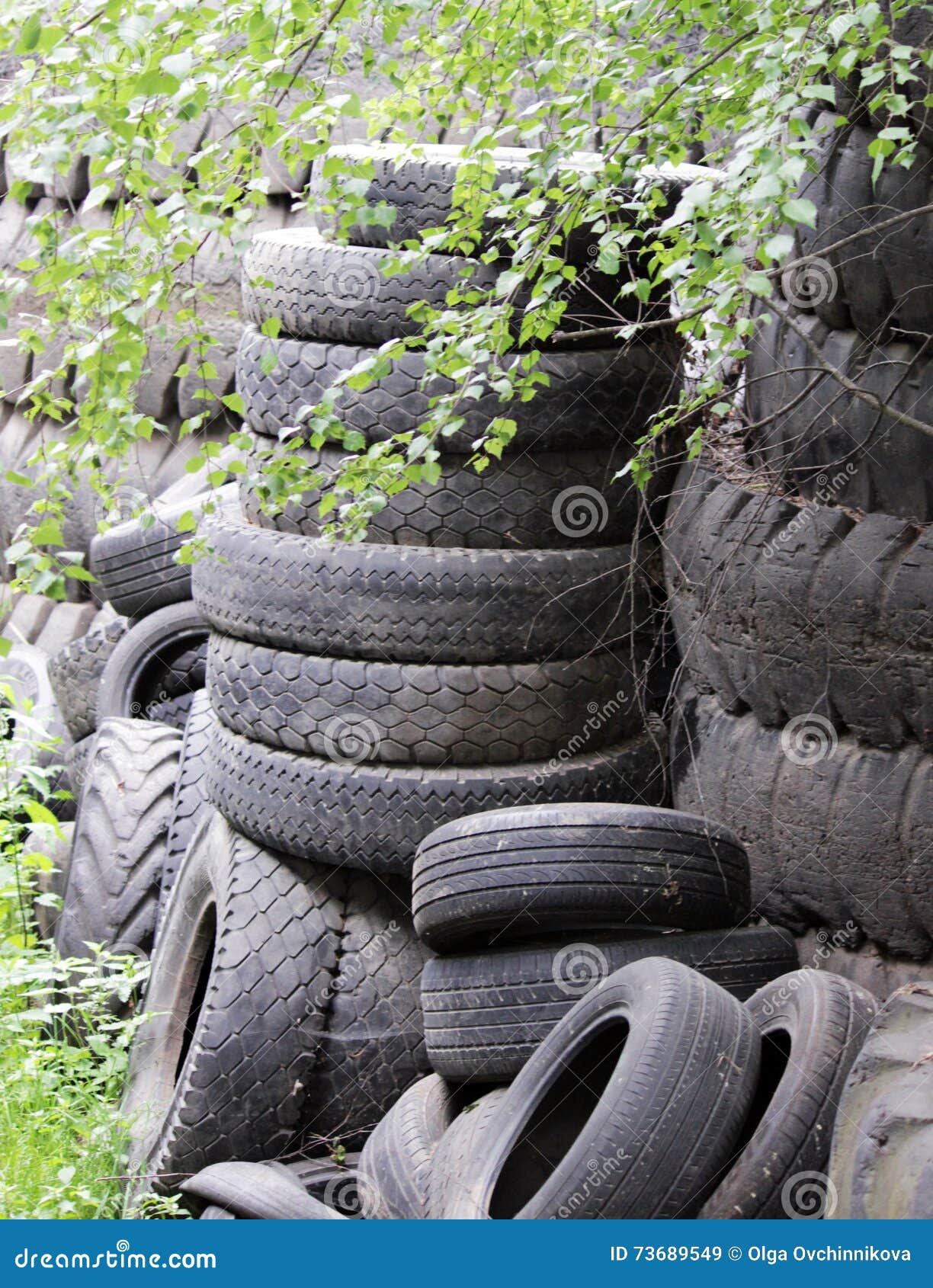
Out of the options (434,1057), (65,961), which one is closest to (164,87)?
(434,1057)

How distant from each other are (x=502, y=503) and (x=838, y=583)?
0.77 meters

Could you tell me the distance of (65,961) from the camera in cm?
327

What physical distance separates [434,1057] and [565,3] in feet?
A: 6.54

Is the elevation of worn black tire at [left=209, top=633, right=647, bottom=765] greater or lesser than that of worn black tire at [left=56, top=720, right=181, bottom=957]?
greater

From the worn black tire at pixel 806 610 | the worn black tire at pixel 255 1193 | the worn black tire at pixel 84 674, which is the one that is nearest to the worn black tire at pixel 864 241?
the worn black tire at pixel 806 610

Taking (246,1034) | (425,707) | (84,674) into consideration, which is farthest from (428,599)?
(84,674)

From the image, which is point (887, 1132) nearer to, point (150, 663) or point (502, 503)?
point (502, 503)

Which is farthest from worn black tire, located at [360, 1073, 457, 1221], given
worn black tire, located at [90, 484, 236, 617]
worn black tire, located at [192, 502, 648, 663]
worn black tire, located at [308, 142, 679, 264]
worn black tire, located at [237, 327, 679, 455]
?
worn black tire, located at [90, 484, 236, 617]

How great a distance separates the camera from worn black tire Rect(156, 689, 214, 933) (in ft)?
11.9

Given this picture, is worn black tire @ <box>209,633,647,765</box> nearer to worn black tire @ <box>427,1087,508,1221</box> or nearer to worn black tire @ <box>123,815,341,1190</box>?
worn black tire @ <box>123,815,341,1190</box>

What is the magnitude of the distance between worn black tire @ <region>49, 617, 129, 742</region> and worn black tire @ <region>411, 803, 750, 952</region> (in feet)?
8.09

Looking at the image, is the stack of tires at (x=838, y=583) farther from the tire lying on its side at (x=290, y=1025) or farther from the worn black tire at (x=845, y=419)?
the tire lying on its side at (x=290, y=1025)

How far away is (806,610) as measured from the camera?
264cm

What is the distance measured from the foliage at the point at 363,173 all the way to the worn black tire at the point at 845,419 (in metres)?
0.16
